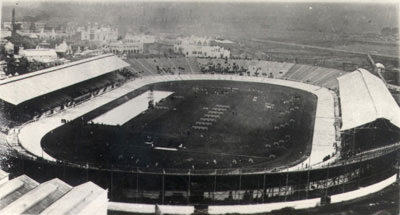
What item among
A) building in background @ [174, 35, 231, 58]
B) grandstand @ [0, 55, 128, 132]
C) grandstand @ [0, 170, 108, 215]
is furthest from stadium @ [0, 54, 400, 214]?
building in background @ [174, 35, 231, 58]

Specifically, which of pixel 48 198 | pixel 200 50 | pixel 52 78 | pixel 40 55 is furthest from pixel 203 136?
pixel 200 50

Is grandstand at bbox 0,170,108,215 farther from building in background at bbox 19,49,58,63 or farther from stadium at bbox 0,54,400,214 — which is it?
building in background at bbox 19,49,58,63

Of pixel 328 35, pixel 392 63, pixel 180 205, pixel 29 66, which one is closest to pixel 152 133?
pixel 180 205

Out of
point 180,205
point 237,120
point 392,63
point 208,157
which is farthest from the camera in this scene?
point 392,63

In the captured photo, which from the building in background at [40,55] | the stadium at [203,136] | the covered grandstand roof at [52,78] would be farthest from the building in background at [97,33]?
the stadium at [203,136]

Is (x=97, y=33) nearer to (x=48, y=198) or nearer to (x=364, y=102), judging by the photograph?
(x=364, y=102)

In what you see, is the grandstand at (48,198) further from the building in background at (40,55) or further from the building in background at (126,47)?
the building in background at (126,47)

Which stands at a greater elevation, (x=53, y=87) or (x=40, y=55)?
(x=40, y=55)

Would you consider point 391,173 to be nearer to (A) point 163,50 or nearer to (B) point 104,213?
(B) point 104,213
